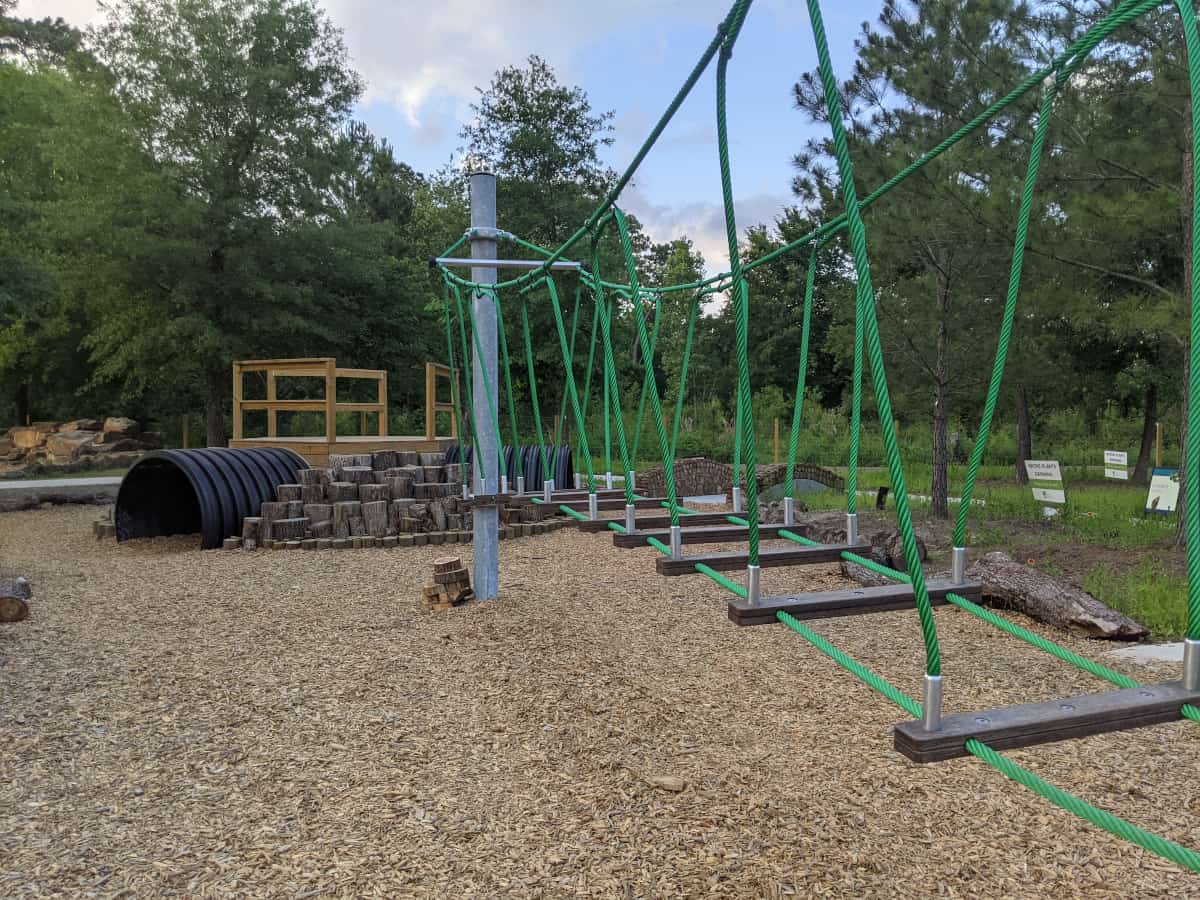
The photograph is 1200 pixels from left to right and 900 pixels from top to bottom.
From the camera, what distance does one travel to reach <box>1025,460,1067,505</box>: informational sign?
6809mm

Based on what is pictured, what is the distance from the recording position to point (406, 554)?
610 cm

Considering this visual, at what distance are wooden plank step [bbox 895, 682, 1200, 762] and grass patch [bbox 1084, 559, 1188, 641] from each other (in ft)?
9.26

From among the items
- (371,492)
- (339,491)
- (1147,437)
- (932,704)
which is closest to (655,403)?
(932,704)

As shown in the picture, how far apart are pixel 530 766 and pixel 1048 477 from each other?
6.06 meters

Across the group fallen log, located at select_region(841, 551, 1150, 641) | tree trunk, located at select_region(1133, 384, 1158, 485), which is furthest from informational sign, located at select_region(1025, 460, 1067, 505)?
tree trunk, located at select_region(1133, 384, 1158, 485)

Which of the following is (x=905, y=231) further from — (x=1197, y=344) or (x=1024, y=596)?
(x=1197, y=344)

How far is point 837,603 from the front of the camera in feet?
6.04

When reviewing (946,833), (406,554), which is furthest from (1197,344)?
(406,554)

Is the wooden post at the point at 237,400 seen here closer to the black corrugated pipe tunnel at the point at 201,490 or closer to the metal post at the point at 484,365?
the black corrugated pipe tunnel at the point at 201,490

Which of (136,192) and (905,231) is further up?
(136,192)

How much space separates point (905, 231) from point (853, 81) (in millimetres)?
2702

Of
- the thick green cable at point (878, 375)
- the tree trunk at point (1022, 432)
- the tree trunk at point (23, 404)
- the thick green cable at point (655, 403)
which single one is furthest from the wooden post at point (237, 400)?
the tree trunk at point (23, 404)

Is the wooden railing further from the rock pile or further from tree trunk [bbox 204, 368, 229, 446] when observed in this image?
the rock pile

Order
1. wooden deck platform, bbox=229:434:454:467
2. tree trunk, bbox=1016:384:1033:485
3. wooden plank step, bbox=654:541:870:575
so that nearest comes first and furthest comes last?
1. wooden plank step, bbox=654:541:870:575
2. wooden deck platform, bbox=229:434:454:467
3. tree trunk, bbox=1016:384:1033:485
